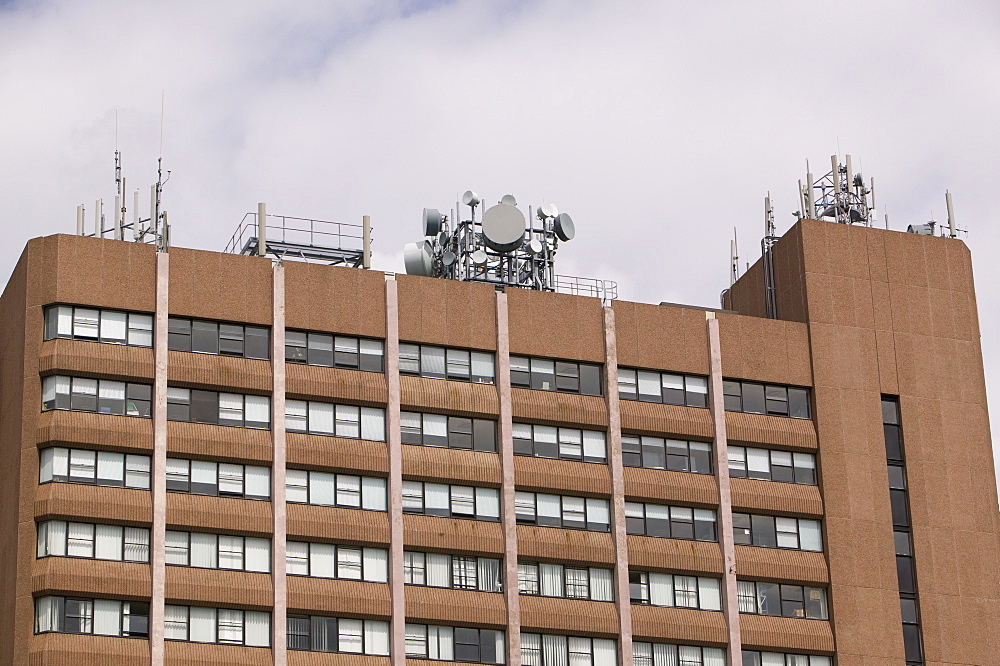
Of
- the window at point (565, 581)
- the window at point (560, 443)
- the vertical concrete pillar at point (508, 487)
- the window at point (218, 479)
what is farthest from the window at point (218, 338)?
the window at point (565, 581)

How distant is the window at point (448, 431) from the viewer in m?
95.1

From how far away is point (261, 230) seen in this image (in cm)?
9881

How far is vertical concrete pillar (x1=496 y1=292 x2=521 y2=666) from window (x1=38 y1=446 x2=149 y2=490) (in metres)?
17.2

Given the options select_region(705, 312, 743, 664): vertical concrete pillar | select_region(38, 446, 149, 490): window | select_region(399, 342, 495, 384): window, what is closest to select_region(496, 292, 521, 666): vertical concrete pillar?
select_region(399, 342, 495, 384): window

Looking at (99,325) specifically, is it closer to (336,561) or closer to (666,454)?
(336,561)

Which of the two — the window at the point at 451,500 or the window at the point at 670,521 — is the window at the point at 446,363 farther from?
the window at the point at 670,521

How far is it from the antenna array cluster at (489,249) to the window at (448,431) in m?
10.4

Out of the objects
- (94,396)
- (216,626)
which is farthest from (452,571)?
(94,396)

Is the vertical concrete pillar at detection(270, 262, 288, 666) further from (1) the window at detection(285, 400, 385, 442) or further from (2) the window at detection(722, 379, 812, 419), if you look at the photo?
(2) the window at detection(722, 379, 812, 419)

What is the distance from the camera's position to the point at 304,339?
9456cm

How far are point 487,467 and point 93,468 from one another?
18.8 metres

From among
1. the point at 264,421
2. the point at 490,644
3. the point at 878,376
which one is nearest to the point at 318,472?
the point at 264,421

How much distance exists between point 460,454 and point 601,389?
8672 mm

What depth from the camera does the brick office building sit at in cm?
8875
